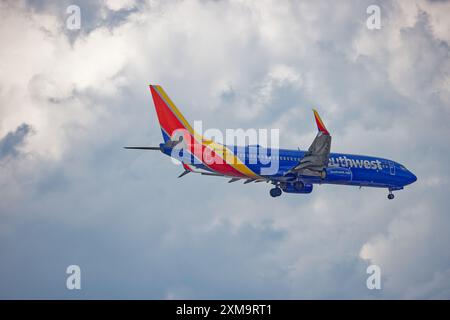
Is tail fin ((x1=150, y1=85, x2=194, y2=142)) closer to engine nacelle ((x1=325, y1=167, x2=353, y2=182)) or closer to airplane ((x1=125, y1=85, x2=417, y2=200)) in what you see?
airplane ((x1=125, y1=85, x2=417, y2=200))

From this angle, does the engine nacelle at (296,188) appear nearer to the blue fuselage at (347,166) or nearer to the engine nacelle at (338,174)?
the blue fuselage at (347,166)

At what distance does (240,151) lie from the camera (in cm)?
6291

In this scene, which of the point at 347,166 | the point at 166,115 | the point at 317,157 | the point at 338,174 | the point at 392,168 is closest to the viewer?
the point at 317,157

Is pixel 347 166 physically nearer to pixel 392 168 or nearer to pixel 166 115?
pixel 392 168

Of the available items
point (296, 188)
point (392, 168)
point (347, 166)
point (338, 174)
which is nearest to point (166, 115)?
point (296, 188)

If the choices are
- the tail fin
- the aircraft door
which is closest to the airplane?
the tail fin

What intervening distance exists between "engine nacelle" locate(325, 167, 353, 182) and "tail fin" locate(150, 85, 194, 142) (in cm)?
1147

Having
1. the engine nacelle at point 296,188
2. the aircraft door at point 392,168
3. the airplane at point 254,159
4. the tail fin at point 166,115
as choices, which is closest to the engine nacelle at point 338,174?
the airplane at point 254,159

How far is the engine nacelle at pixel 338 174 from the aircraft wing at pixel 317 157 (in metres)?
2.17

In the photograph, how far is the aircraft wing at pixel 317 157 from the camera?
61.8m

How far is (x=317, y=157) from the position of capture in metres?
63.4

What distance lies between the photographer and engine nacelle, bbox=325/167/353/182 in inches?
2648

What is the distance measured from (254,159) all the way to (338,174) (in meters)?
7.94
